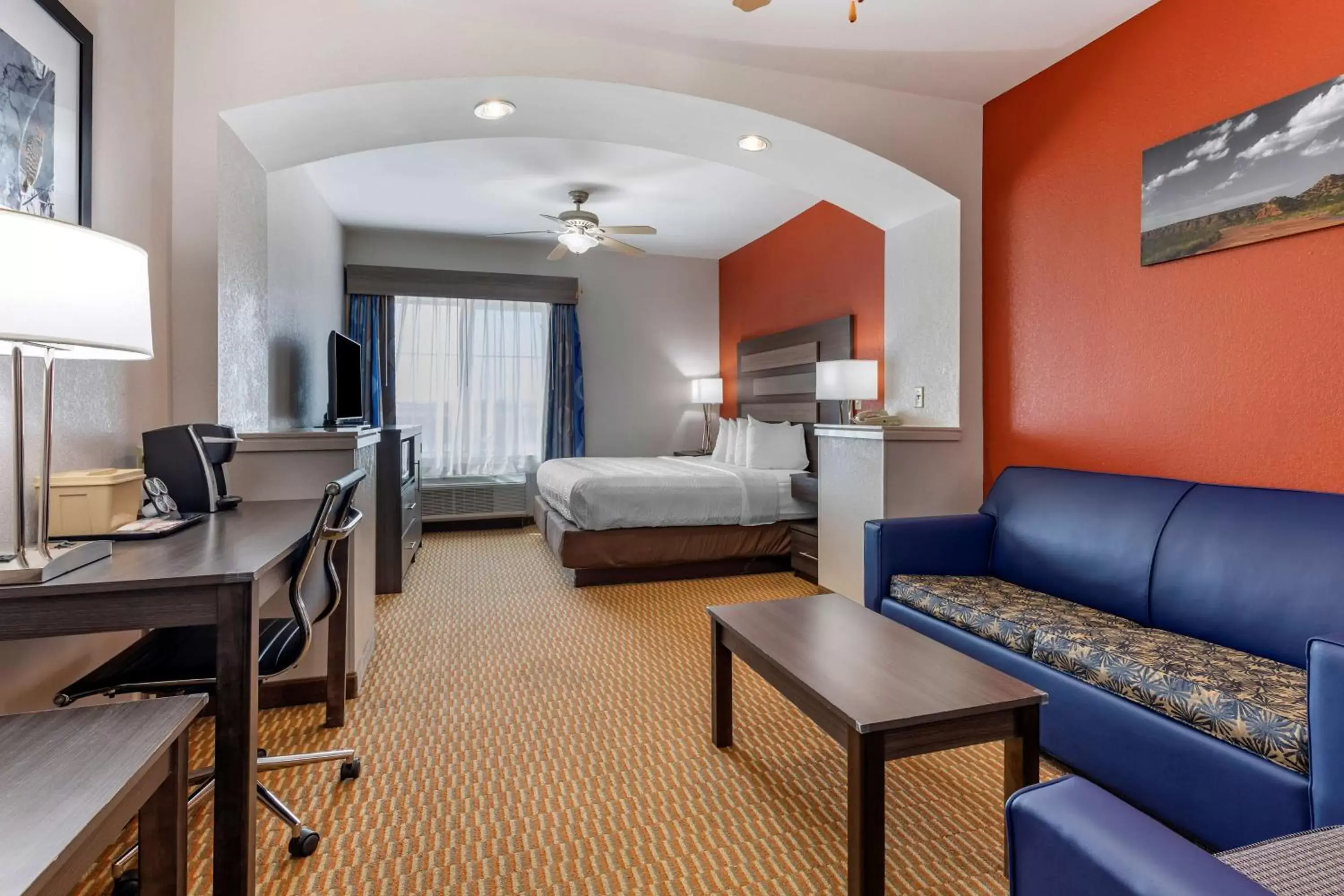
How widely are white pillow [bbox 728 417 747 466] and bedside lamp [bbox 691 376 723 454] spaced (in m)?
0.97

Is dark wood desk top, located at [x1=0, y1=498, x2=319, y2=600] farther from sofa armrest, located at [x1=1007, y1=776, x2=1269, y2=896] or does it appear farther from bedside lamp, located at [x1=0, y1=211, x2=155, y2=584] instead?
sofa armrest, located at [x1=1007, y1=776, x2=1269, y2=896]

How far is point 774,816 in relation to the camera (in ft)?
6.02

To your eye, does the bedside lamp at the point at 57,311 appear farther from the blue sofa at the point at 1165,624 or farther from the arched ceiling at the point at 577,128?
the blue sofa at the point at 1165,624

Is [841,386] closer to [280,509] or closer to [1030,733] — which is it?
[1030,733]

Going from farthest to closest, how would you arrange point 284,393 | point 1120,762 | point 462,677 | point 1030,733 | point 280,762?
1. point 284,393
2. point 462,677
3. point 280,762
4. point 1120,762
5. point 1030,733

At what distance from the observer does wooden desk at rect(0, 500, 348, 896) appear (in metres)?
1.23

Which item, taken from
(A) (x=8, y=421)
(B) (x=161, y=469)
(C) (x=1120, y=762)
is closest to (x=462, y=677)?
(B) (x=161, y=469)

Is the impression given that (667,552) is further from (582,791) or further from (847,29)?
(847,29)

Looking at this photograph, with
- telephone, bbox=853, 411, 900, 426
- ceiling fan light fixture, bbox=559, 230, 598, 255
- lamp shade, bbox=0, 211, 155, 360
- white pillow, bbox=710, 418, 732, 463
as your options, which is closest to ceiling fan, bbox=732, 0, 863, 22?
lamp shade, bbox=0, 211, 155, 360

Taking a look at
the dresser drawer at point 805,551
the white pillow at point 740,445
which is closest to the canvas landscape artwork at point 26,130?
the dresser drawer at point 805,551

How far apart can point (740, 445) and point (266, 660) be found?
13.8 ft

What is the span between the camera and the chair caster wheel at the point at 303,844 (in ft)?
5.43

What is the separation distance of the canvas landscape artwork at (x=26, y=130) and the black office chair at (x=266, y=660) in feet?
3.28

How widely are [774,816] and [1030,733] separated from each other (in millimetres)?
734
